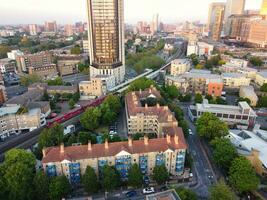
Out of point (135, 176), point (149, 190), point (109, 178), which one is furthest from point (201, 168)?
point (109, 178)

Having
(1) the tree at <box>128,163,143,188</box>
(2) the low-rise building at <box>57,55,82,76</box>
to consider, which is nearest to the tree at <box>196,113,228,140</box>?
(1) the tree at <box>128,163,143,188</box>

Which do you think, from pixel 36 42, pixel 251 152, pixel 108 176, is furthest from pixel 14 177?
pixel 36 42

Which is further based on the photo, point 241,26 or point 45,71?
point 241,26

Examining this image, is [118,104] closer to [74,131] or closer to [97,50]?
[74,131]

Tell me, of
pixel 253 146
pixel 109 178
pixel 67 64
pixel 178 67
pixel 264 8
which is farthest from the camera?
pixel 264 8

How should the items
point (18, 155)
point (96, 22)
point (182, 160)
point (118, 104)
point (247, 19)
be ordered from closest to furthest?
point (18, 155)
point (182, 160)
point (118, 104)
point (96, 22)
point (247, 19)

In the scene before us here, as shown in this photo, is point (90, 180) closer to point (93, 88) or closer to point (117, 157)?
point (117, 157)
